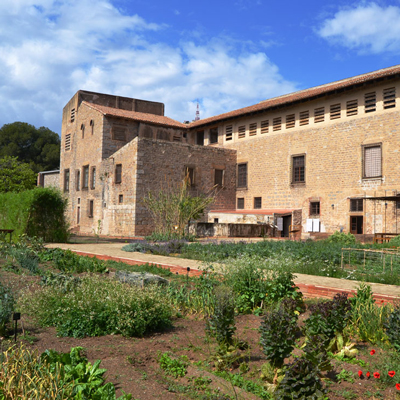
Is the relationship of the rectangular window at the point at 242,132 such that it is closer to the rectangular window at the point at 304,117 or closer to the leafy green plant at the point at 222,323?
the rectangular window at the point at 304,117

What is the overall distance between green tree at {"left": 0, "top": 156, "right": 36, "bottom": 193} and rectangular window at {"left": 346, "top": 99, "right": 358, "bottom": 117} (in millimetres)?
23030

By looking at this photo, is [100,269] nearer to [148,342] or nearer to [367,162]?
[148,342]

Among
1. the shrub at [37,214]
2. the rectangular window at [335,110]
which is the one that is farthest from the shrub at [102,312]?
the rectangular window at [335,110]

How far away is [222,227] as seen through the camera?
20.5 metres

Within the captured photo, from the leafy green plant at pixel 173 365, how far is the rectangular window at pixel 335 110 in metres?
21.2

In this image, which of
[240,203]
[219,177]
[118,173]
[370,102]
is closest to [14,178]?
[118,173]

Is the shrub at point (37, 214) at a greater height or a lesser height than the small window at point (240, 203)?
lesser

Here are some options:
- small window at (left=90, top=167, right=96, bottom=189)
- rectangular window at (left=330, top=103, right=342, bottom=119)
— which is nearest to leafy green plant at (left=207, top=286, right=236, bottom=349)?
rectangular window at (left=330, top=103, right=342, bottom=119)

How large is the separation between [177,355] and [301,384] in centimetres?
151

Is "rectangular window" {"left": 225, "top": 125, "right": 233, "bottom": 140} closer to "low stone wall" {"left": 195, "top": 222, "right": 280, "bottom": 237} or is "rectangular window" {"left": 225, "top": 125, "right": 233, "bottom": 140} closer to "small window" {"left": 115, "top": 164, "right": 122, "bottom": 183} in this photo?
"small window" {"left": 115, "top": 164, "right": 122, "bottom": 183}

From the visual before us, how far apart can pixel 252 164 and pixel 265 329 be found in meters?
24.1

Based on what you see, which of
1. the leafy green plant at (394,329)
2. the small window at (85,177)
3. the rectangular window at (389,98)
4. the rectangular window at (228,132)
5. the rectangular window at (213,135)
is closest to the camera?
the leafy green plant at (394,329)

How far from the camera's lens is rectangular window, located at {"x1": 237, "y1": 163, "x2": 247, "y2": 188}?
2786cm

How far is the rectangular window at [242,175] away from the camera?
2786 centimetres
